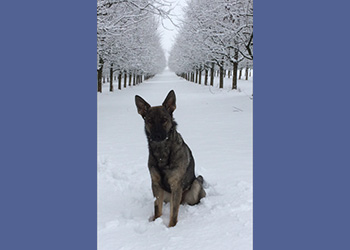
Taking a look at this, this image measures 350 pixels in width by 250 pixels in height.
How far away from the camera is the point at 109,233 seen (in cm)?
352

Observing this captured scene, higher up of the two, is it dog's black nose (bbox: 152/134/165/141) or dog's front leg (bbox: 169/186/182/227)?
dog's black nose (bbox: 152/134/165/141)

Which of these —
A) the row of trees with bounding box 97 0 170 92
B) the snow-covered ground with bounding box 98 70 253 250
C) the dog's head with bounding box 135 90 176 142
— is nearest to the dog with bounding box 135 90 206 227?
the dog's head with bounding box 135 90 176 142

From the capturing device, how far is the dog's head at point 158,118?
11.4ft

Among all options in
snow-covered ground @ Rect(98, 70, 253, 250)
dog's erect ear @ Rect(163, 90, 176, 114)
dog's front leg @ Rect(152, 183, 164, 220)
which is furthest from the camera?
dog's front leg @ Rect(152, 183, 164, 220)

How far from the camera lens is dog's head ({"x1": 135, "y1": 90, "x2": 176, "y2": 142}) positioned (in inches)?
137

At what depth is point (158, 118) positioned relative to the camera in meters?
3.47

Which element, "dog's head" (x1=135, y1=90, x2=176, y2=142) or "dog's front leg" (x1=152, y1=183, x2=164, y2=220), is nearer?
"dog's head" (x1=135, y1=90, x2=176, y2=142)

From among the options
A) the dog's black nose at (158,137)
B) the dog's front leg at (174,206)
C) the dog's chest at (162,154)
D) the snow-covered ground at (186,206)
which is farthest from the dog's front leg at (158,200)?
the dog's black nose at (158,137)

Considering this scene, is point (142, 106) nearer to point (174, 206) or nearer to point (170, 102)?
point (170, 102)

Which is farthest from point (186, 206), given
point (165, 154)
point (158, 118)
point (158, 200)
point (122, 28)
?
point (122, 28)

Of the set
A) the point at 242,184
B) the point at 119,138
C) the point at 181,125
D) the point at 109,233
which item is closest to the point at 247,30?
the point at 181,125

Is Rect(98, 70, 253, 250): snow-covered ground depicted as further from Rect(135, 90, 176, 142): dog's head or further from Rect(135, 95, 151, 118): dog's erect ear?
Rect(135, 95, 151, 118): dog's erect ear

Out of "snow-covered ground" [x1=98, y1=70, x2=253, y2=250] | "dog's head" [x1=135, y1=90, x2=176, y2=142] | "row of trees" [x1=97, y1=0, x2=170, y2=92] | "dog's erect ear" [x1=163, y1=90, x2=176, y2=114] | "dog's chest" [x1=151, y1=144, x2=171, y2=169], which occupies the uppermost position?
"row of trees" [x1=97, y1=0, x2=170, y2=92]

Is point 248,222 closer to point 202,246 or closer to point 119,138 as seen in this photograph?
point 202,246
